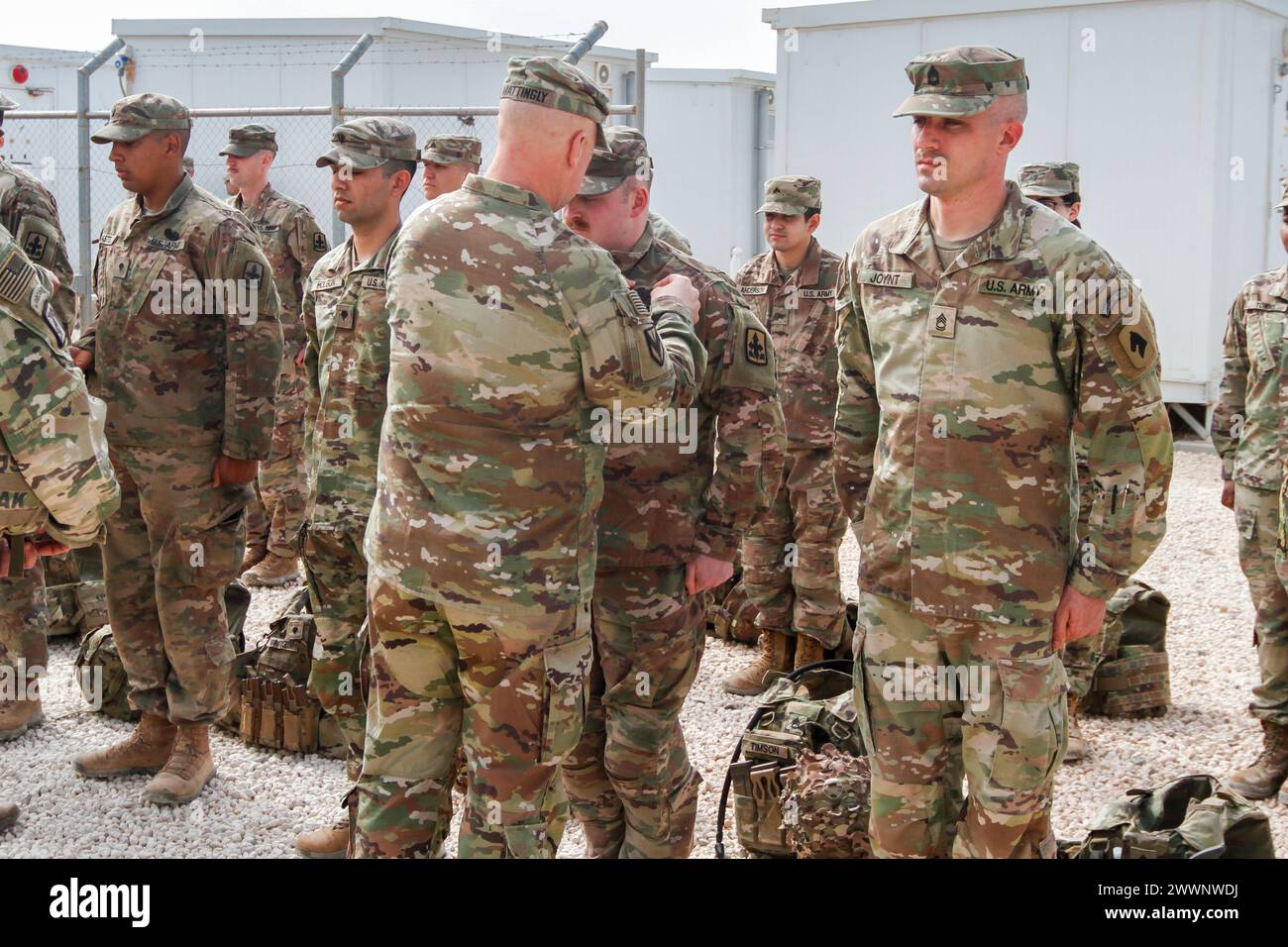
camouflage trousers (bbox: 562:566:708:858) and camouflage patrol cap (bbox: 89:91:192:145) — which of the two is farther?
camouflage patrol cap (bbox: 89:91:192:145)

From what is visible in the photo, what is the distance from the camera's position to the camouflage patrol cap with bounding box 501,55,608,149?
3.14m

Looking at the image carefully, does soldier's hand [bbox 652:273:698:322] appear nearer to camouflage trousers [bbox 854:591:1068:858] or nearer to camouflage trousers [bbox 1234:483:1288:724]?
camouflage trousers [bbox 854:591:1068:858]

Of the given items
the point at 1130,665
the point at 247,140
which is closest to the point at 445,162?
the point at 247,140

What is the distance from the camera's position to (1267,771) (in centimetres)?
533

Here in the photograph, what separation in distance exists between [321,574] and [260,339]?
A: 113 cm

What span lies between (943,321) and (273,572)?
5.59m

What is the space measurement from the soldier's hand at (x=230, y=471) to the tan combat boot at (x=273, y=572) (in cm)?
309

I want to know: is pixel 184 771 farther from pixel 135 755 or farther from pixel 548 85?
pixel 548 85

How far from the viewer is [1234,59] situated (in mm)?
11695

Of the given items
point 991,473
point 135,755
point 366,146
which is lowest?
point 135,755

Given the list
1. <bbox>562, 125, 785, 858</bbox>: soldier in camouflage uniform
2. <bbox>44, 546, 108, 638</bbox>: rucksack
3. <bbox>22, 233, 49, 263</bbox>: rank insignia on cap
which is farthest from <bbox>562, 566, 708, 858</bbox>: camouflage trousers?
<bbox>44, 546, 108, 638</bbox>: rucksack

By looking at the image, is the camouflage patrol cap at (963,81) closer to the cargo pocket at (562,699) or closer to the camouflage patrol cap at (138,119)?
the cargo pocket at (562,699)

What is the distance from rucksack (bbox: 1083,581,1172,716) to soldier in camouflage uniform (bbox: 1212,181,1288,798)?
0.71 metres

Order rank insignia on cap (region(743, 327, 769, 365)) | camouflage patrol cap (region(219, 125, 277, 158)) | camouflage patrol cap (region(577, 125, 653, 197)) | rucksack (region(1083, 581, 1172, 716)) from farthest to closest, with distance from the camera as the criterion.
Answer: camouflage patrol cap (region(219, 125, 277, 158)) → rucksack (region(1083, 581, 1172, 716)) → rank insignia on cap (region(743, 327, 769, 365)) → camouflage patrol cap (region(577, 125, 653, 197))
